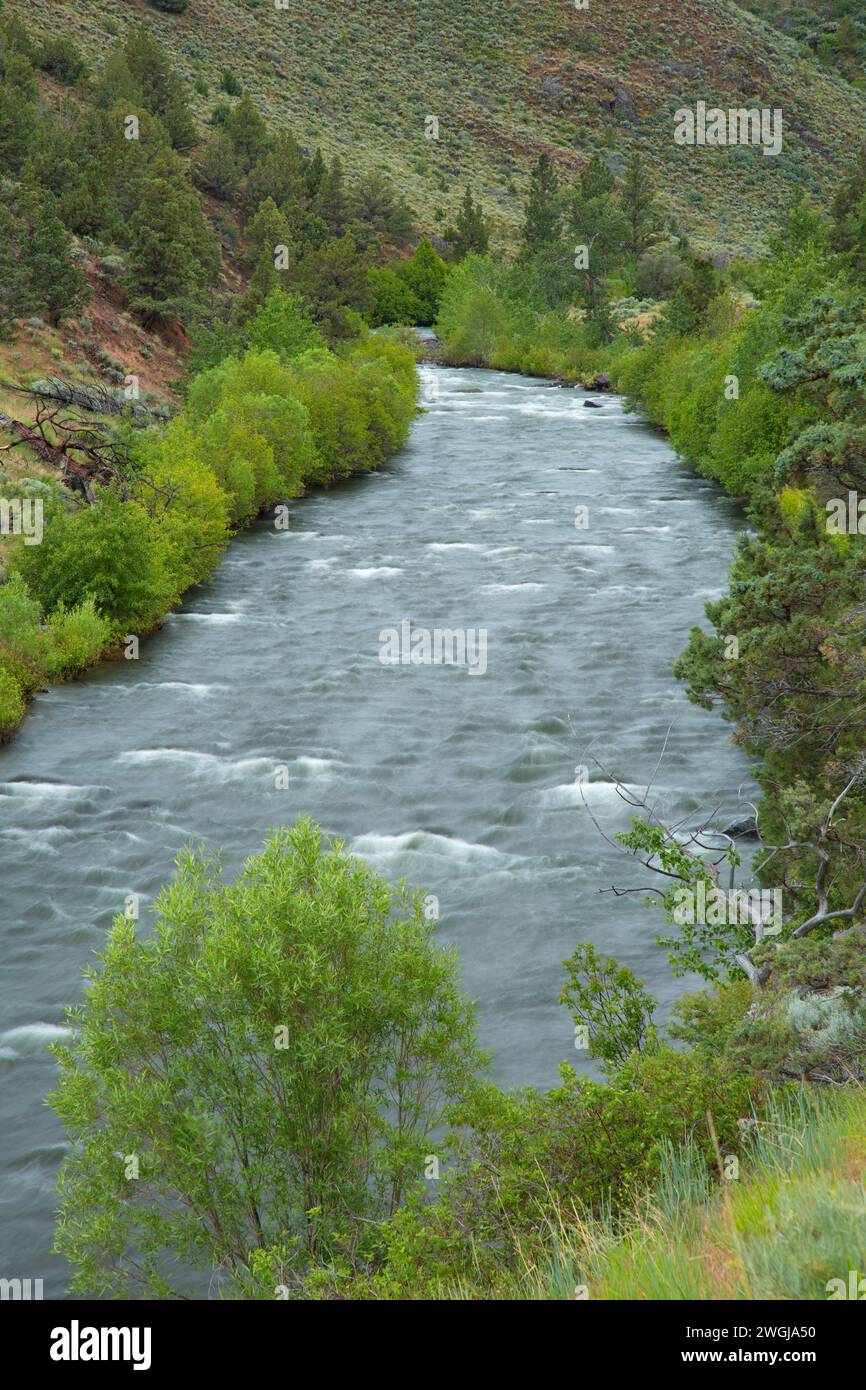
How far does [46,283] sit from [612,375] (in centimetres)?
3761

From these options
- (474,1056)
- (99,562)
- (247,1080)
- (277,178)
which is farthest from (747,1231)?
(277,178)

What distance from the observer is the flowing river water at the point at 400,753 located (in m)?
18.8

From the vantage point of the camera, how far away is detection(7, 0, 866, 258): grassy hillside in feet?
423

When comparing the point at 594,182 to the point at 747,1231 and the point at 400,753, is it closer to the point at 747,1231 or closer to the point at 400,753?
the point at 400,753

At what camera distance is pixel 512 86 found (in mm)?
159750

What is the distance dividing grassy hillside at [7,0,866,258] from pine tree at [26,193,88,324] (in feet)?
206

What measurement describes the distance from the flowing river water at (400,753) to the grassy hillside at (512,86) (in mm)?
86586

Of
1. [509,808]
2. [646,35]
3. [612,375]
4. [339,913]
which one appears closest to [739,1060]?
[339,913]

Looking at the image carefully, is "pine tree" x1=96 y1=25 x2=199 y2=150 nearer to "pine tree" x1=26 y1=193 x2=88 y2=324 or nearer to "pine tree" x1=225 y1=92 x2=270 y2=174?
"pine tree" x1=225 y1=92 x2=270 y2=174

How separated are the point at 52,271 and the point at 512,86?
123 metres

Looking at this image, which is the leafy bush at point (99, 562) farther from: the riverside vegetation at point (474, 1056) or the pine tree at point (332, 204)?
the pine tree at point (332, 204)

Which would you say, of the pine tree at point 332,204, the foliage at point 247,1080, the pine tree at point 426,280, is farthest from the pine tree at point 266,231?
the foliage at point 247,1080
